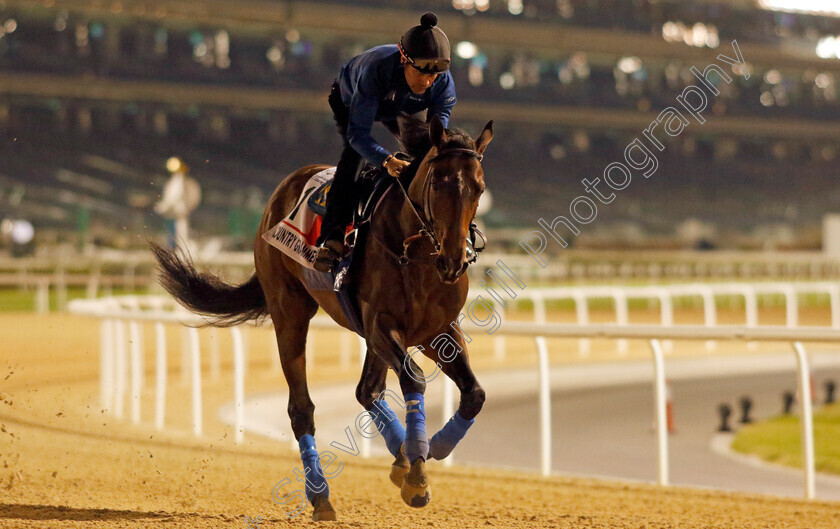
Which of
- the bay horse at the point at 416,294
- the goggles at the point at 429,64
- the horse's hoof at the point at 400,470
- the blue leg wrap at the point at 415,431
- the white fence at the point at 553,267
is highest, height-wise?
the white fence at the point at 553,267

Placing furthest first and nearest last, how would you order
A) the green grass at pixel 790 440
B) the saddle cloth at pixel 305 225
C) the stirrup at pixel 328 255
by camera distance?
the green grass at pixel 790 440
the saddle cloth at pixel 305 225
the stirrup at pixel 328 255

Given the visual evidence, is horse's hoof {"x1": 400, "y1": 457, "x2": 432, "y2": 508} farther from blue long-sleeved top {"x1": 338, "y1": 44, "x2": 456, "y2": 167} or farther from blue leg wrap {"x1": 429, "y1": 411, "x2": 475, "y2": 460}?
blue long-sleeved top {"x1": 338, "y1": 44, "x2": 456, "y2": 167}

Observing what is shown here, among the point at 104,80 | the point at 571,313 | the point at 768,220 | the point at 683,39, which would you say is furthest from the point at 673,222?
the point at 104,80

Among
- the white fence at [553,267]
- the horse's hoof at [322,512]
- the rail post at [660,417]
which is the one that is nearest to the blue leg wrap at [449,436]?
the horse's hoof at [322,512]

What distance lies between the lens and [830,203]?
33.8 m

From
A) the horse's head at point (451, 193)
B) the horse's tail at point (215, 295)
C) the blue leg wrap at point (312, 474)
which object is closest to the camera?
the horse's head at point (451, 193)

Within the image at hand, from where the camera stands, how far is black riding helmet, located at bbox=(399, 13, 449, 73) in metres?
3.28

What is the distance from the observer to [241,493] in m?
4.52

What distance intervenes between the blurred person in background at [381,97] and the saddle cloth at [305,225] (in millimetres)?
142

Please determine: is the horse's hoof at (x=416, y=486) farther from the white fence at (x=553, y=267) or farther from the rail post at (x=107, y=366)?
the white fence at (x=553, y=267)

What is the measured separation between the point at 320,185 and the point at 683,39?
35.3 meters

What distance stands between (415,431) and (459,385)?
0.84ft

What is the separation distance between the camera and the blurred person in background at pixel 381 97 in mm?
3311

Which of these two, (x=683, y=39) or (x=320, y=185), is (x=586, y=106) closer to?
(x=683, y=39)
